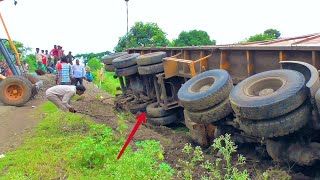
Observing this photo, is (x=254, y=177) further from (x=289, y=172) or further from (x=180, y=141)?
(x=180, y=141)

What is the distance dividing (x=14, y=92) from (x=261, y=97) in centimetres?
907

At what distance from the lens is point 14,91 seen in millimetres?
12164

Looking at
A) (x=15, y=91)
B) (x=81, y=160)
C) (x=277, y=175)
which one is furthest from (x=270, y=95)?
(x=15, y=91)

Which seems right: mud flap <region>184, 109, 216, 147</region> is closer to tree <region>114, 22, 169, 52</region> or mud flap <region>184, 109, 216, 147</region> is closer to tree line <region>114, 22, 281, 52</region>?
tree line <region>114, 22, 281, 52</region>

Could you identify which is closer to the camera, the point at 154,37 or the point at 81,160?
the point at 81,160

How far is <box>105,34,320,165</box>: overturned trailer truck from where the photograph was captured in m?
4.75

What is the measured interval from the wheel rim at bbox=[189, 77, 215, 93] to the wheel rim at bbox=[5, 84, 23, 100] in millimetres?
7047

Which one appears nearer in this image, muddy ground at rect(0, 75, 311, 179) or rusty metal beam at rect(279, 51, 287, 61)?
muddy ground at rect(0, 75, 311, 179)

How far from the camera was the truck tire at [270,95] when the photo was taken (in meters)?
4.72

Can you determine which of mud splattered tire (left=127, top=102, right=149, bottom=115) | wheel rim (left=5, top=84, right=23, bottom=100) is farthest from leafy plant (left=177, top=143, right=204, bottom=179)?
wheel rim (left=5, top=84, right=23, bottom=100)

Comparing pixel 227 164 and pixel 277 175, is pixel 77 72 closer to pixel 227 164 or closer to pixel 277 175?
pixel 227 164

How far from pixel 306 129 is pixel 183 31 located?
29.1m

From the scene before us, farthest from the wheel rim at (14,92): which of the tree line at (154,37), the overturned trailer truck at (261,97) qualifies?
the tree line at (154,37)

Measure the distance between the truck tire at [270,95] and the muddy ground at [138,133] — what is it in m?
0.80
